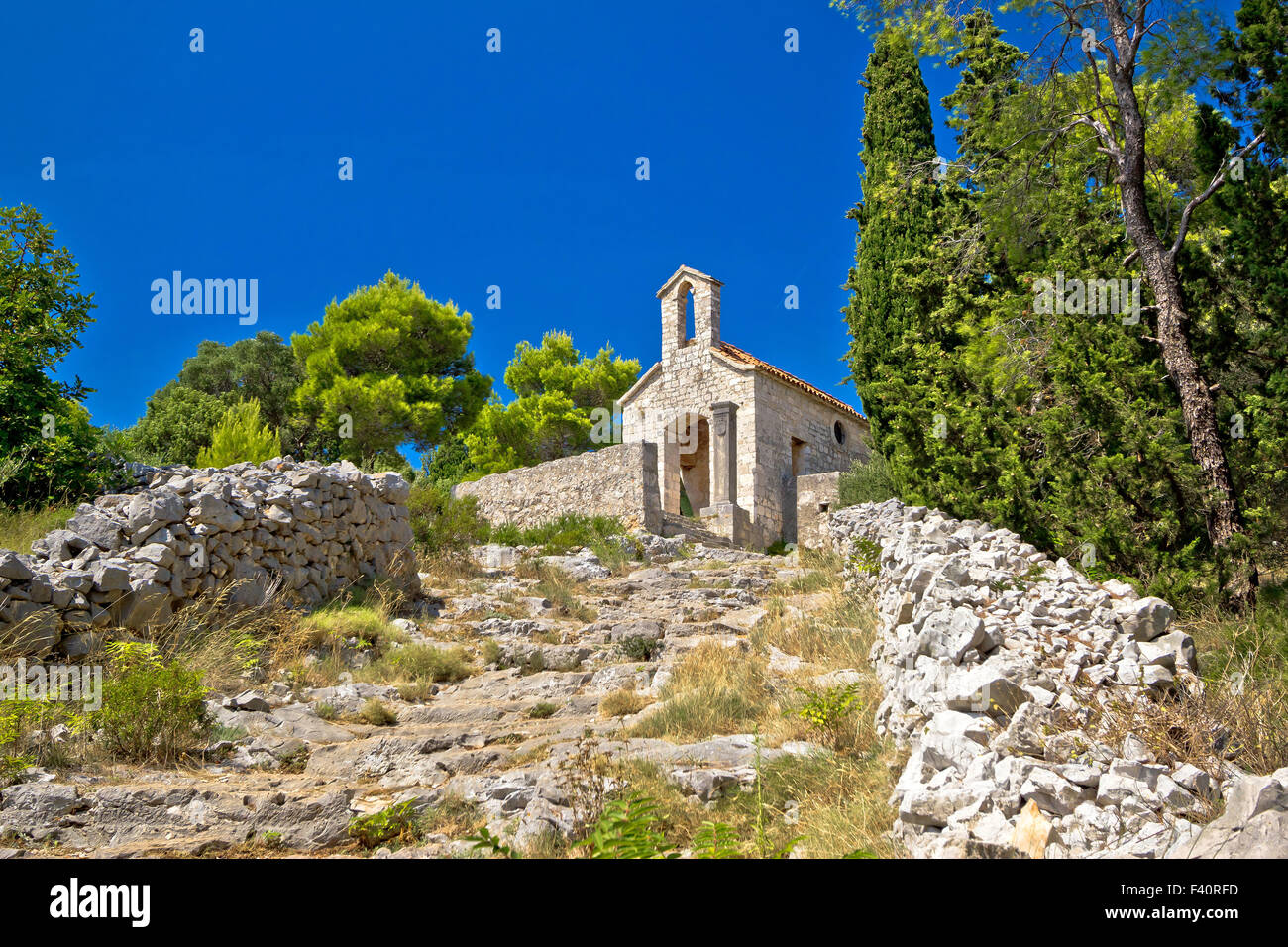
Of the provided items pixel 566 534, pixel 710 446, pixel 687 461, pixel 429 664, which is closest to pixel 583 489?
pixel 566 534

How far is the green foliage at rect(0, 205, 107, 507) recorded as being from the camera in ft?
26.2

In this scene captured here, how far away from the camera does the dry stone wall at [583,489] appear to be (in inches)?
712

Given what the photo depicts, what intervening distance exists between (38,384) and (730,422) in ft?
47.9

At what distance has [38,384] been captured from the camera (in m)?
8.25

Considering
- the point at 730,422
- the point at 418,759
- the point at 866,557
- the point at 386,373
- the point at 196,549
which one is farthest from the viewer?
the point at 386,373

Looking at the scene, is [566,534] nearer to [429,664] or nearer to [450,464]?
[429,664]

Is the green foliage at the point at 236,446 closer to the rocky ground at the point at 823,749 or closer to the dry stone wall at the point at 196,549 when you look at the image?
the dry stone wall at the point at 196,549

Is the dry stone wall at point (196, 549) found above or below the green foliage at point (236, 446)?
→ below

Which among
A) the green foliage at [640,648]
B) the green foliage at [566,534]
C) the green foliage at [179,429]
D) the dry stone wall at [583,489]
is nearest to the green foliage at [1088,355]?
the green foliage at [640,648]

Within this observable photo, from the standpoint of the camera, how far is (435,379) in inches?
1096

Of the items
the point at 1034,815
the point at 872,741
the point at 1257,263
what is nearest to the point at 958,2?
the point at 1257,263

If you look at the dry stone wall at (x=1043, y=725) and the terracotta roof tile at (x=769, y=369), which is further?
the terracotta roof tile at (x=769, y=369)

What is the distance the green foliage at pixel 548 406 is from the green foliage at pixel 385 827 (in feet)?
77.1
